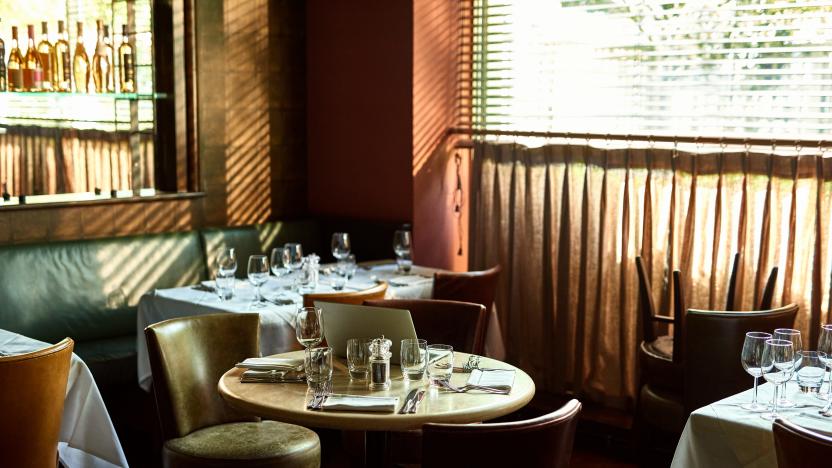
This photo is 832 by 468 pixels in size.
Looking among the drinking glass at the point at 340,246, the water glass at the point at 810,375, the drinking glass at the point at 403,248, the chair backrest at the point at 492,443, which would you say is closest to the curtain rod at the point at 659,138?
the drinking glass at the point at 403,248

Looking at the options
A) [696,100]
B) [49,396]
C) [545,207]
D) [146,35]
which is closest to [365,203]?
[545,207]

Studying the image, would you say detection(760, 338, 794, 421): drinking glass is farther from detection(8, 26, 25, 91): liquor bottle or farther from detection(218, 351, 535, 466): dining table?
detection(8, 26, 25, 91): liquor bottle

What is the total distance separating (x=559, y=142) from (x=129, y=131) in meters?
2.39

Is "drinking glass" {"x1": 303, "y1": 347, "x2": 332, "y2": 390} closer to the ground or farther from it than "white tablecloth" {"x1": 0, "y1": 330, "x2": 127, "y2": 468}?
farther from it

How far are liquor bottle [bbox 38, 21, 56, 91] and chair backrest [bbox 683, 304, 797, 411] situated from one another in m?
3.45

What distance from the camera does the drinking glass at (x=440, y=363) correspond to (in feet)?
9.83

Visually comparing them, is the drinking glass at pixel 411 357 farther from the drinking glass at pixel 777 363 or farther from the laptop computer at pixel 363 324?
the drinking glass at pixel 777 363

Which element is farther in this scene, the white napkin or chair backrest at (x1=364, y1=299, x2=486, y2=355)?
chair backrest at (x1=364, y1=299, x2=486, y2=355)

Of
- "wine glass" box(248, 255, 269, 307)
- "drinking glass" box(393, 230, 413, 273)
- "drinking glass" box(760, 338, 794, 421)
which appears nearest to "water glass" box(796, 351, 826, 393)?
"drinking glass" box(760, 338, 794, 421)

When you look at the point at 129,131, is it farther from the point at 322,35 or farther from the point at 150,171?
the point at 322,35

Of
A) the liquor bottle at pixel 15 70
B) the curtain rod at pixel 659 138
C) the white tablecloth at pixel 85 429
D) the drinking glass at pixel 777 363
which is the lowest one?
the white tablecloth at pixel 85 429

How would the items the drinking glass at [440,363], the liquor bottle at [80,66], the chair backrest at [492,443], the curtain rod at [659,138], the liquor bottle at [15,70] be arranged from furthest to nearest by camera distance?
the liquor bottle at [80,66], the liquor bottle at [15,70], the curtain rod at [659,138], the drinking glass at [440,363], the chair backrest at [492,443]

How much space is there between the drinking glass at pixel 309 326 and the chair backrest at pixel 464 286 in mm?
1687

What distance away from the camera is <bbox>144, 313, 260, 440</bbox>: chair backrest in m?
3.37
